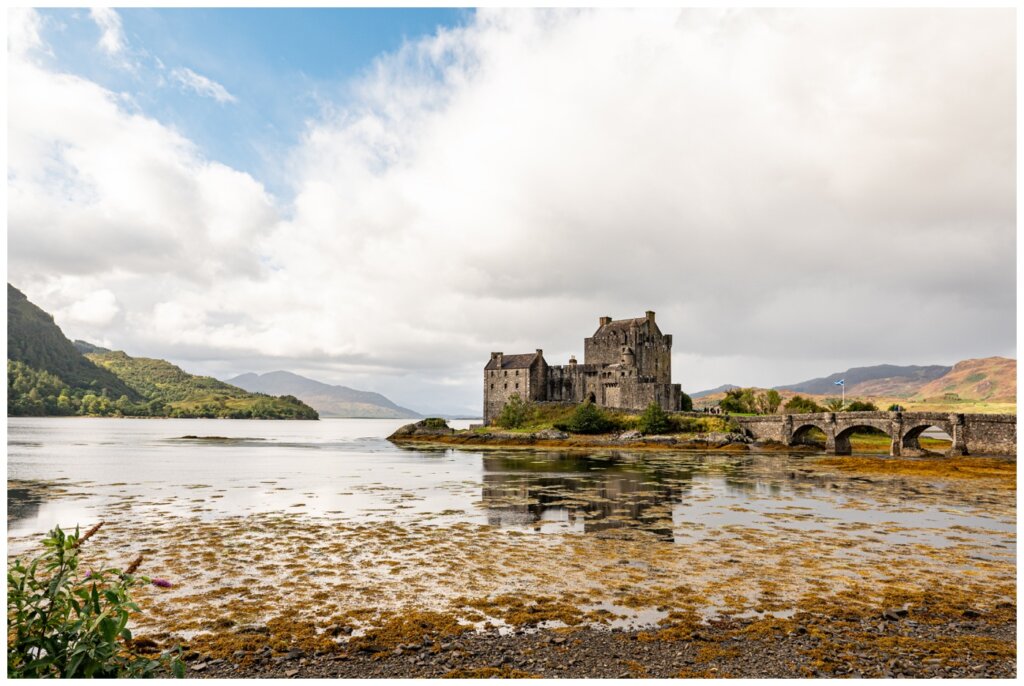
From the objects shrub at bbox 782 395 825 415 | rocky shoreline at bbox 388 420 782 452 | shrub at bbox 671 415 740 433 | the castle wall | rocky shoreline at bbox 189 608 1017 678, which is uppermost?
the castle wall

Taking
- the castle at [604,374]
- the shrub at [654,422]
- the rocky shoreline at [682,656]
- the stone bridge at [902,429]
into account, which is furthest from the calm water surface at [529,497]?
the castle at [604,374]

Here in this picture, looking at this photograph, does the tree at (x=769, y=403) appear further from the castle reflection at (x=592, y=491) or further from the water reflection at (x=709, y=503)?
the water reflection at (x=709, y=503)

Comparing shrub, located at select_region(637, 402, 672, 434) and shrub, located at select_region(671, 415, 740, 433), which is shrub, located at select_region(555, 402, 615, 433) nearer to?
shrub, located at select_region(637, 402, 672, 434)

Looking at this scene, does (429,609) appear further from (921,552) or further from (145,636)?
(921,552)

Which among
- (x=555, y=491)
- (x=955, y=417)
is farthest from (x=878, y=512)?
(x=955, y=417)

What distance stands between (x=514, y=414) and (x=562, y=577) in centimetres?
7611

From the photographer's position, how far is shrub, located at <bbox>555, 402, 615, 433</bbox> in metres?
76.6

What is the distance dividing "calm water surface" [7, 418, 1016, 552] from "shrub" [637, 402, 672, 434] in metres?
25.7

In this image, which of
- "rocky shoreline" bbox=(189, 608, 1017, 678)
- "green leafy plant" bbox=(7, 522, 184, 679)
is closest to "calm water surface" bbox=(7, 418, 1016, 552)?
"rocky shoreline" bbox=(189, 608, 1017, 678)

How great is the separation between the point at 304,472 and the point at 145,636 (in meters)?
34.1

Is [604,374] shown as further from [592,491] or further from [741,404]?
[592,491]

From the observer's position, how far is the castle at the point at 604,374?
277ft

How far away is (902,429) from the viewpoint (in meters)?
56.3

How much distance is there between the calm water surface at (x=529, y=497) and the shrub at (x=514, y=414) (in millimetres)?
41740
